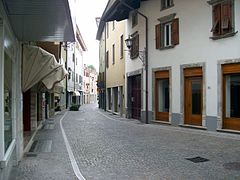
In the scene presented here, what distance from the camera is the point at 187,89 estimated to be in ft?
58.7

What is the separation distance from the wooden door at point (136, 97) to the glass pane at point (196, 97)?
6353 millimetres

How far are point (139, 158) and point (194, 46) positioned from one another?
891 cm

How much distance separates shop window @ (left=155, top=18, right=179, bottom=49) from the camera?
736 inches

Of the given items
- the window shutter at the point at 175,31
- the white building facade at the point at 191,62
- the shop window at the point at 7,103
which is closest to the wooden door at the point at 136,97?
the white building facade at the point at 191,62

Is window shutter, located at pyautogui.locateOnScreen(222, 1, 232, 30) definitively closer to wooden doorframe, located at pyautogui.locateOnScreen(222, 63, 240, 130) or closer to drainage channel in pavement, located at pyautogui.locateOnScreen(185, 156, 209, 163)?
wooden doorframe, located at pyautogui.locateOnScreen(222, 63, 240, 130)

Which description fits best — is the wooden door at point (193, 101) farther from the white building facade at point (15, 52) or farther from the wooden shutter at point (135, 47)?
the white building facade at point (15, 52)

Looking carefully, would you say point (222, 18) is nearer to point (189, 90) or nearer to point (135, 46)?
point (189, 90)

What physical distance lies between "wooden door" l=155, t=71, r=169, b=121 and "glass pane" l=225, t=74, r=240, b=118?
4723 mm

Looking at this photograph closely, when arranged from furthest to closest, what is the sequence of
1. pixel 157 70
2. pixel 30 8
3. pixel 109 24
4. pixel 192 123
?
1. pixel 109 24
2. pixel 157 70
3. pixel 192 123
4. pixel 30 8

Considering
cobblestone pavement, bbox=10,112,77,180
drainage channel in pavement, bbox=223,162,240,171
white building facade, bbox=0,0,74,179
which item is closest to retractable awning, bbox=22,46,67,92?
white building facade, bbox=0,0,74,179

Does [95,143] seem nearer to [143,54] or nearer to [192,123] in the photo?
[192,123]

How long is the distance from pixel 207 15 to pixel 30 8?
38.2 ft

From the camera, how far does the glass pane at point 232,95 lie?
583 inches

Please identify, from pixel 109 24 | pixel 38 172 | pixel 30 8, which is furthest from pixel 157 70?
pixel 109 24
